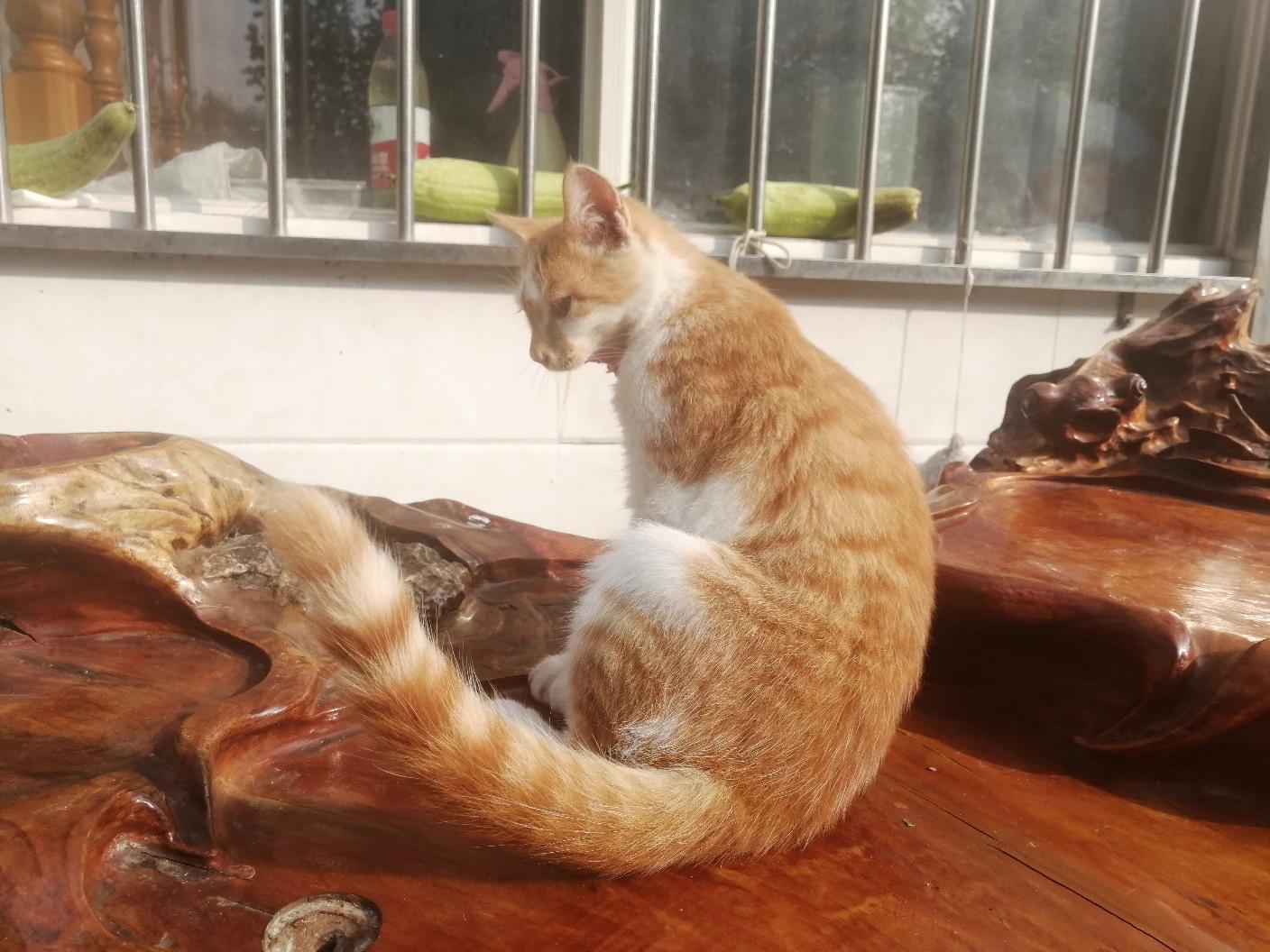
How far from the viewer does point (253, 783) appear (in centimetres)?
66

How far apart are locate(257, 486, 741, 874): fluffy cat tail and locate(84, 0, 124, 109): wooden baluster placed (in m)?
1.12

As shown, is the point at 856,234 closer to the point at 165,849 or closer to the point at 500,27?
the point at 500,27

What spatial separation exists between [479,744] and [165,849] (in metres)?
0.21

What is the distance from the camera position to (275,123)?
1320mm

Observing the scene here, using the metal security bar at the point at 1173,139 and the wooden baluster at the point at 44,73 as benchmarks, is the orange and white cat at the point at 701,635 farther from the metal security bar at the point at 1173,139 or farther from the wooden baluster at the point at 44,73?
the metal security bar at the point at 1173,139

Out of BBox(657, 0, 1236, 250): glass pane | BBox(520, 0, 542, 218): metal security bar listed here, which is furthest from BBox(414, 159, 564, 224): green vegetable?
BBox(657, 0, 1236, 250): glass pane

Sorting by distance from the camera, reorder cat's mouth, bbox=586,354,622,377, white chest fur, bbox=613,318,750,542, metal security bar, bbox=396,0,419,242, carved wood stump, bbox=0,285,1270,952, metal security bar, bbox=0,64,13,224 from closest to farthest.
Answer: carved wood stump, bbox=0,285,1270,952
white chest fur, bbox=613,318,750,542
cat's mouth, bbox=586,354,622,377
metal security bar, bbox=0,64,13,224
metal security bar, bbox=396,0,419,242

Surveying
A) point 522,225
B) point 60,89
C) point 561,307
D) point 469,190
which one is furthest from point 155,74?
point 561,307

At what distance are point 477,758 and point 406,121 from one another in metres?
1.09

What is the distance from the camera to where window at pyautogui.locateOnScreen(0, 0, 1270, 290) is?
139 centimetres

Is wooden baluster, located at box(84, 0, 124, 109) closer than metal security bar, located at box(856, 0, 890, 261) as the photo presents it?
Yes

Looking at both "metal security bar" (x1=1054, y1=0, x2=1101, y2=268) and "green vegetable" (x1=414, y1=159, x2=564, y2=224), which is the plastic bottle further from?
"metal security bar" (x1=1054, y1=0, x2=1101, y2=268)

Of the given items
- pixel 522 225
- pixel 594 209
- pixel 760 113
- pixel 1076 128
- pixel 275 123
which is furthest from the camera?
pixel 1076 128

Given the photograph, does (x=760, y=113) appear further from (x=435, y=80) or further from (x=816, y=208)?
(x=435, y=80)
